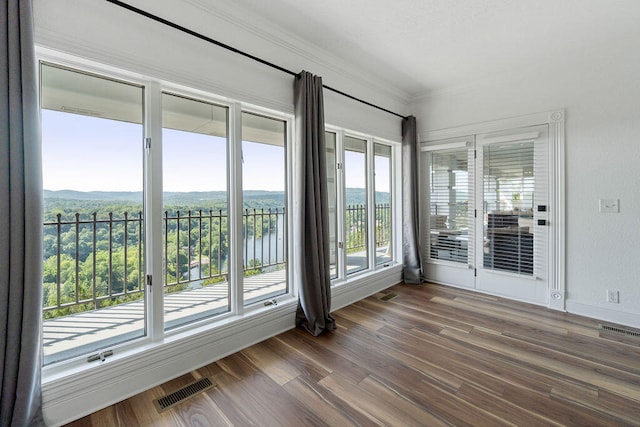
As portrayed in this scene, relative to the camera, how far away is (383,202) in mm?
4184

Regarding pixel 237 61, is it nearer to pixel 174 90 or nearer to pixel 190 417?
pixel 174 90

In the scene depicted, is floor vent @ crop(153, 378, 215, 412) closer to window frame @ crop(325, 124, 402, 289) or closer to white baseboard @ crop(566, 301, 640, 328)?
window frame @ crop(325, 124, 402, 289)

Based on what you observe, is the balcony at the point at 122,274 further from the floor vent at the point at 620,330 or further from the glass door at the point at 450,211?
the floor vent at the point at 620,330

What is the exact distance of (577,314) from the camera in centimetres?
309

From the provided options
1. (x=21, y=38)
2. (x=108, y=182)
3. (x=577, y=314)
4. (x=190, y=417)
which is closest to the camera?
(x=21, y=38)

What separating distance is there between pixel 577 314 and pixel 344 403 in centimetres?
293

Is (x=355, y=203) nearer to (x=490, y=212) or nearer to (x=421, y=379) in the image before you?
(x=490, y=212)

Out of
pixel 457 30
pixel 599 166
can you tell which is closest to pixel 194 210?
pixel 457 30

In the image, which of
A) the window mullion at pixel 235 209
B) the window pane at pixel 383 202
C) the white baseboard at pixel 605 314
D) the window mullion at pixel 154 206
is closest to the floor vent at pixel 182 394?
the window mullion at pixel 154 206

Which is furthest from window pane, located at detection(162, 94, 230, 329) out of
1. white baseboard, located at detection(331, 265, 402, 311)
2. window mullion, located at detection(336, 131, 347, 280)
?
window mullion, located at detection(336, 131, 347, 280)

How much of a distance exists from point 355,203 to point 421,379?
7.15ft

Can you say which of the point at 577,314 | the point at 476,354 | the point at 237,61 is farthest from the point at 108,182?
the point at 577,314

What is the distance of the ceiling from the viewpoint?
227 cm

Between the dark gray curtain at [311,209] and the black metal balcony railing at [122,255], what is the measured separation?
0.48 metres
